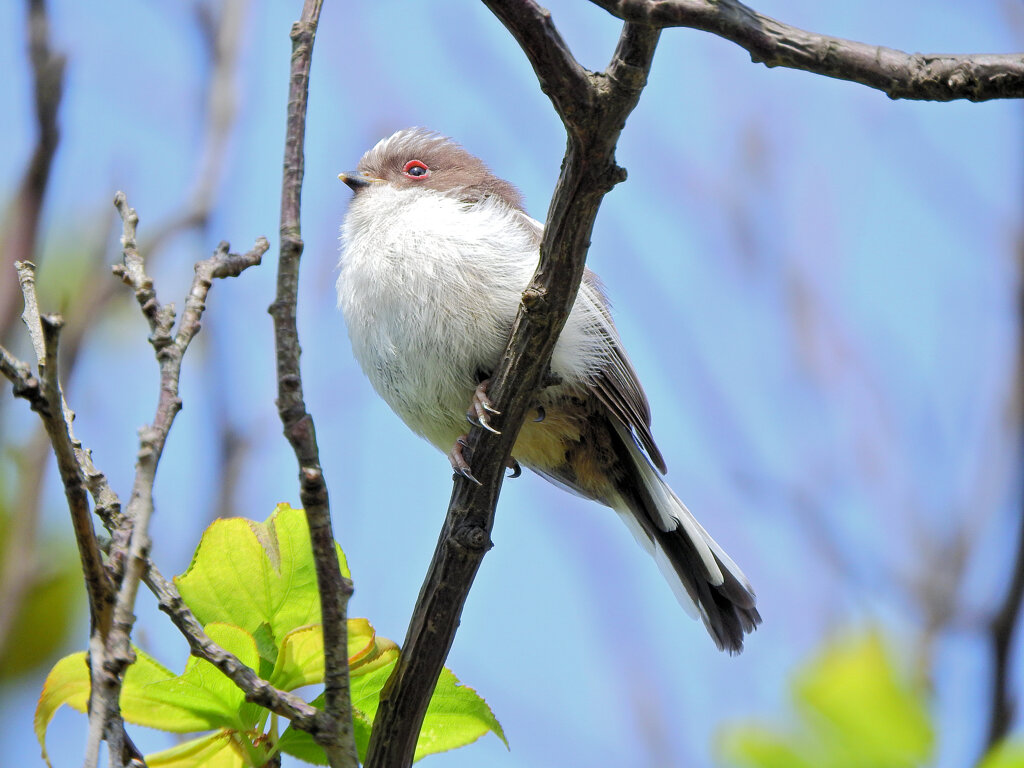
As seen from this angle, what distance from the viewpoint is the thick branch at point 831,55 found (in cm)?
189

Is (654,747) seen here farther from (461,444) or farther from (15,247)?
(15,247)

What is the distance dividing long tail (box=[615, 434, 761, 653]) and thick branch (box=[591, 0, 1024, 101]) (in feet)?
7.18

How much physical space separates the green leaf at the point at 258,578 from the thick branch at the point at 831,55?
125cm

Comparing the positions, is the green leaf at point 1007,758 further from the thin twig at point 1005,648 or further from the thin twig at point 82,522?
the thin twig at point 82,522

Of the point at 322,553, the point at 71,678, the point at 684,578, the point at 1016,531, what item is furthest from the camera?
the point at 684,578

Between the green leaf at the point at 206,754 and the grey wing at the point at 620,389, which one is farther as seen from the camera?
the grey wing at the point at 620,389

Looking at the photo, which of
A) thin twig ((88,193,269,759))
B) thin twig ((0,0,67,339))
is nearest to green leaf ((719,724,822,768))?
thin twig ((88,193,269,759))

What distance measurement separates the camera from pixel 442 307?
355 cm

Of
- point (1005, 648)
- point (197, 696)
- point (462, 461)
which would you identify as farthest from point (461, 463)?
point (1005, 648)

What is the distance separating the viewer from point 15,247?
277cm

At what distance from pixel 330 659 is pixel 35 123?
1.92 metres

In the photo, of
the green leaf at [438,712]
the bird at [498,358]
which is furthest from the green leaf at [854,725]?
the bird at [498,358]

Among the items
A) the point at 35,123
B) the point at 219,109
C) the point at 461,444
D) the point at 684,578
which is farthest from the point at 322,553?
the point at 219,109

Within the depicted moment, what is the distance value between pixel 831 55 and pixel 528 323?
3.53 feet
